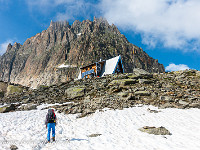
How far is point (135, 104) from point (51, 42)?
175 meters

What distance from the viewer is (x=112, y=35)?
151750mm

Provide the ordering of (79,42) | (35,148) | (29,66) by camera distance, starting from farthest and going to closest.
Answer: (29,66) < (79,42) < (35,148)

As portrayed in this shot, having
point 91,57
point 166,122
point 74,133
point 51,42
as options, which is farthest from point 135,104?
point 51,42

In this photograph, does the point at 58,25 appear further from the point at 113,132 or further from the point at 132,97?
the point at 113,132

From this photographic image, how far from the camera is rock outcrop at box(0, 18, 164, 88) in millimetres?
123750

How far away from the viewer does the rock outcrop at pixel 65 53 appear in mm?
123750

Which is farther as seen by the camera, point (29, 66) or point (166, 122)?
point (29, 66)

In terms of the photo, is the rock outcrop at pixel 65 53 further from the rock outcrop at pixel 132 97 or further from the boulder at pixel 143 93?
the boulder at pixel 143 93

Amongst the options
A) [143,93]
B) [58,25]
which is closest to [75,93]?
[143,93]

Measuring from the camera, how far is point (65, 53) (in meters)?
140

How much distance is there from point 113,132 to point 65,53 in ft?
458

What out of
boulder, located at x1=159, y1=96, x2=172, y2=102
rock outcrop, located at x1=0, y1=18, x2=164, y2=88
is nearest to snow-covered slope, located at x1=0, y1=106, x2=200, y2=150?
boulder, located at x1=159, y1=96, x2=172, y2=102

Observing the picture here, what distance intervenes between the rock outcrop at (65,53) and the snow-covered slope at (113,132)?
104170 millimetres

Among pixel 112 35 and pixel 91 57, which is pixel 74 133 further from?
pixel 112 35
